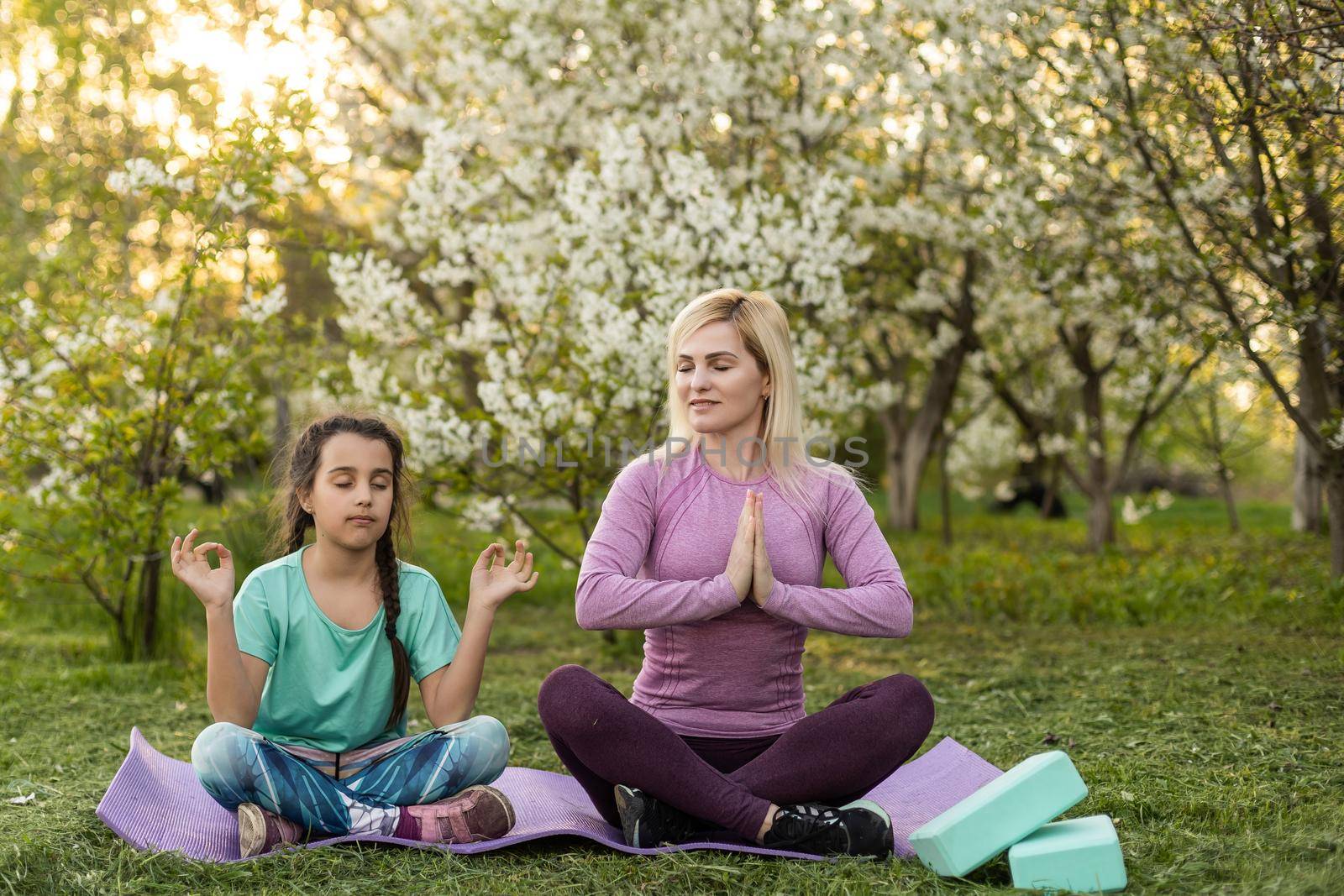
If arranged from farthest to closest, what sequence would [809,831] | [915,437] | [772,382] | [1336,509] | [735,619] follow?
[915,437]
[1336,509]
[772,382]
[735,619]
[809,831]

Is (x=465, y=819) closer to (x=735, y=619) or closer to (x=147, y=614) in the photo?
(x=735, y=619)

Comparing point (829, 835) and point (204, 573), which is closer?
point (829, 835)

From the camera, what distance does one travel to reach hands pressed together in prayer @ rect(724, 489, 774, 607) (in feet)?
8.59

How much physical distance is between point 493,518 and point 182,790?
2532 mm

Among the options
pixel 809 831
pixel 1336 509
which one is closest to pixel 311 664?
pixel 809 831

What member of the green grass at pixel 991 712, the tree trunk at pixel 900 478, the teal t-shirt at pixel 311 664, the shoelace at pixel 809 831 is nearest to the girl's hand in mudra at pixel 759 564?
the shoelace at pixel 809 831

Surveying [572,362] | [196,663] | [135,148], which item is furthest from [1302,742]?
[135,148]

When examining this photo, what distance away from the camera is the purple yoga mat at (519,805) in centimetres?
262

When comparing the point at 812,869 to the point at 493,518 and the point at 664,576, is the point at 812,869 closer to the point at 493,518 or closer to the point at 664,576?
the point at 664,576

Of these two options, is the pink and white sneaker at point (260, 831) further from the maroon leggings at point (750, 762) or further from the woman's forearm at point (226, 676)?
the maroon leggings at point (750, 762)

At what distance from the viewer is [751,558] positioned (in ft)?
8.59

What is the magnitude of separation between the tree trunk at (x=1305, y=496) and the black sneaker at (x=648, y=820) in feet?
27.9

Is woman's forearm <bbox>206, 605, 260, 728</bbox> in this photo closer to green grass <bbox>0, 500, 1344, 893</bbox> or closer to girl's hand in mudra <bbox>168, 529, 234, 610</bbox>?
girl's hand in mudra <bbox>168, 529, 234, 610</bbox>

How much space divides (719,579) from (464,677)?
702 millimetres
